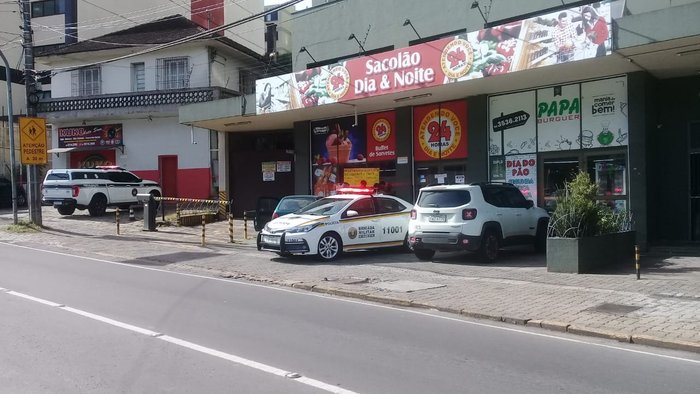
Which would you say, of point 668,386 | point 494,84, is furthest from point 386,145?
point 668,386

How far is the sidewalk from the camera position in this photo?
8008 mm

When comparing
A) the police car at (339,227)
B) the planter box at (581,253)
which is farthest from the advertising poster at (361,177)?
the planter box at (581,253)

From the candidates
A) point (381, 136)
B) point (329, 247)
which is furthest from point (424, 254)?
point (381, 136)

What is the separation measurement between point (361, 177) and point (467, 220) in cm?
911

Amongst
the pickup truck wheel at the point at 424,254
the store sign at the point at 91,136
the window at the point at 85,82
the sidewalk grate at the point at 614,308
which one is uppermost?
the window at the point at 85,82

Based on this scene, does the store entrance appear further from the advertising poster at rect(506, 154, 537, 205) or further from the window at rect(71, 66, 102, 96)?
the window at rect(71, 66, 102, 96)

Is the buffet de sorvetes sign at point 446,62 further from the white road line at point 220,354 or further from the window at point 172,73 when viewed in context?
the window at point 172,73

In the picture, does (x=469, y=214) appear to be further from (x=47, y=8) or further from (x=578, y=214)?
(x=47, y=8)

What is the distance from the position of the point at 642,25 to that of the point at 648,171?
428 cm

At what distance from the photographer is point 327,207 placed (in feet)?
49.2

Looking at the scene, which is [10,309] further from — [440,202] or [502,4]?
[502,4]

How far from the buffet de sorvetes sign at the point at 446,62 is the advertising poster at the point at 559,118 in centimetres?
274

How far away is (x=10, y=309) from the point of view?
8812 mm

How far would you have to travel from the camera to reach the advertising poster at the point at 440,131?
61.9 feet
